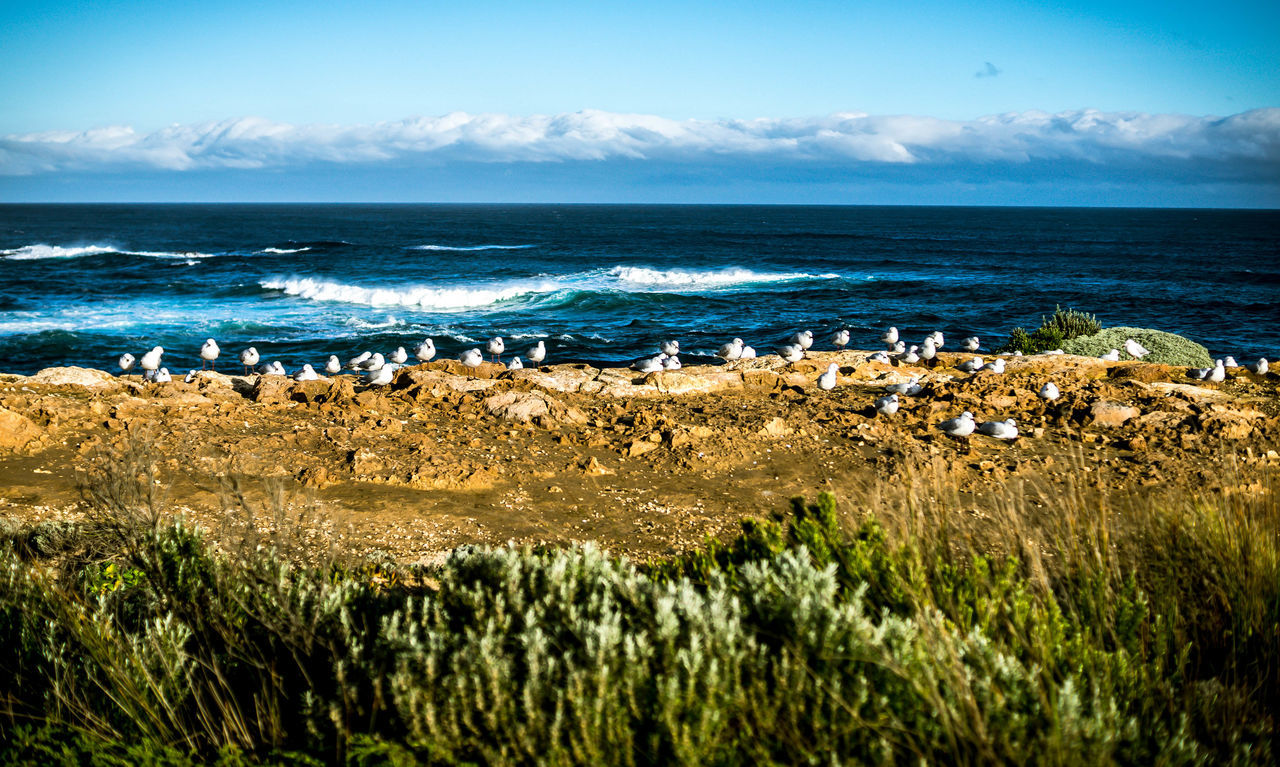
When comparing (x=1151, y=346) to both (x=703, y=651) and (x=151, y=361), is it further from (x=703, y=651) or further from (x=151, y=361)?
(x=151, y=361)

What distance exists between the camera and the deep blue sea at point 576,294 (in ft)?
81.3

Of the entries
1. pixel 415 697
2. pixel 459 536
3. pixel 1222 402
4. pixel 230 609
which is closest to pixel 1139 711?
pixel 415 697

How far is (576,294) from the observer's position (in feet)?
113

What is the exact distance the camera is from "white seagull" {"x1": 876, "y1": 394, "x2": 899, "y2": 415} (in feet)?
31.2

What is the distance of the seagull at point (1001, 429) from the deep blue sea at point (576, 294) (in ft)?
45.8

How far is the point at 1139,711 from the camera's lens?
324 cm

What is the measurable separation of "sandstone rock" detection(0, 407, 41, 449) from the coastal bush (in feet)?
57.3

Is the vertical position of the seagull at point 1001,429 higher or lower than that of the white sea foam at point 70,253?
lower

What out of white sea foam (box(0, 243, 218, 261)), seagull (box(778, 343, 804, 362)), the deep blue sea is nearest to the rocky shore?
seagull (box(778, 343, 804, 362))

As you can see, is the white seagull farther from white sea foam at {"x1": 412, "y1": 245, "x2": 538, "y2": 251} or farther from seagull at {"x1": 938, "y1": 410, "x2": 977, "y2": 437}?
white sea foam at {"x1": 412, "y1": 245, "x2": 538, "y2": 251}

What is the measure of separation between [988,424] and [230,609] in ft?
25.5

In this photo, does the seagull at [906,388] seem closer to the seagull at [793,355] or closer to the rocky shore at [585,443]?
the rocky shore at [585,443]

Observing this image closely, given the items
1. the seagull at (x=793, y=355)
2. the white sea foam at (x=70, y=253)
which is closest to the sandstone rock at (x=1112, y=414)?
the seagull at (x=793, y=355)

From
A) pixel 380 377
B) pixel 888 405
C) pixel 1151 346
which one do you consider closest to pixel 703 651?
pixel 888 405
